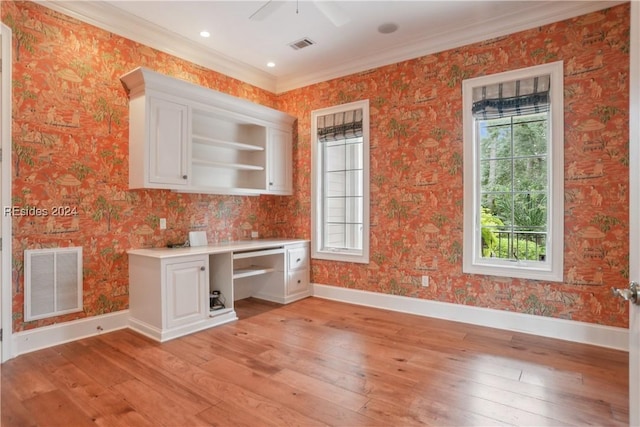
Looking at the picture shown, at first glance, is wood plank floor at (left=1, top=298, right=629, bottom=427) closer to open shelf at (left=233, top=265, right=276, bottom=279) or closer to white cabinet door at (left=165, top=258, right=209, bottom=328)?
white cabinet door at (left=165, top=258, right=209, bottom=328)

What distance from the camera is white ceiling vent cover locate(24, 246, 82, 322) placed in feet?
9.44

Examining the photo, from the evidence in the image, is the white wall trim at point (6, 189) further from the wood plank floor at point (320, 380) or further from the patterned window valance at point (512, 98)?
the patterned window valance at point (512, 98)

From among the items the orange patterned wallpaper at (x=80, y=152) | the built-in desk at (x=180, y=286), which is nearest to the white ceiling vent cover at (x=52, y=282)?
the orange patterned wallpaper at (x=80, y=152)

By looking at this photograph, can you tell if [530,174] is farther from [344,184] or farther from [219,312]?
[219,312]

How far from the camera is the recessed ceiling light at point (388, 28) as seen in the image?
11.7 feet

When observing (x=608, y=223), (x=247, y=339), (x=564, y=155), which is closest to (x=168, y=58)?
(x=247, y=339)

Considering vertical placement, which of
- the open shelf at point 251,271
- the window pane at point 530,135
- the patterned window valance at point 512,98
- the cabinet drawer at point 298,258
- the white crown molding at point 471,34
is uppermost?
the white crown molding at point 471,34

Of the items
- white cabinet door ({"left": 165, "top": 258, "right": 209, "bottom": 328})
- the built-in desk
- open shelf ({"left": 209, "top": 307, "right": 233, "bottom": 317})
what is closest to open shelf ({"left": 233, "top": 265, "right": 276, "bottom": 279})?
the built-in desk

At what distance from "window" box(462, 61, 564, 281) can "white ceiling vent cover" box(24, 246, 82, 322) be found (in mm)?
3827

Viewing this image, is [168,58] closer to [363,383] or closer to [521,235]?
[363,383]

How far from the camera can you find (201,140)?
12.9 ft

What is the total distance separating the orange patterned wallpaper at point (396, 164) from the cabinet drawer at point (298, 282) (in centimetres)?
66

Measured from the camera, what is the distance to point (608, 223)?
2.98 metres

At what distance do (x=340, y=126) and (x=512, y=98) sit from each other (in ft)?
6.57
